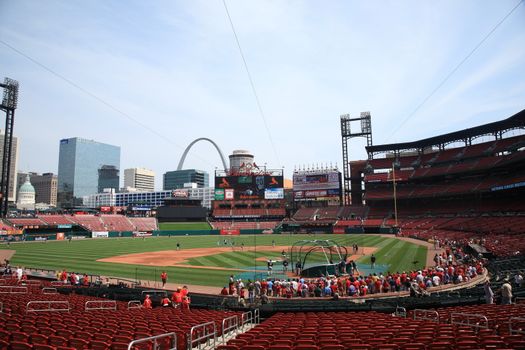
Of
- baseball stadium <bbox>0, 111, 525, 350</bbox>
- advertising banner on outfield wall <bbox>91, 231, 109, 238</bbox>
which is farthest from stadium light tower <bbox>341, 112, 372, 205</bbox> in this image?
advertising banner on outfield wall <bbox>91, 231, 109, 238</bbox>

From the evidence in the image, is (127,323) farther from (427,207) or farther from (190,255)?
(427,207)

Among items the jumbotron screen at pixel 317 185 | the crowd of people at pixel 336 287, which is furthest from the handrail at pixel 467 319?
the jumbotron screen at pixel 317 185

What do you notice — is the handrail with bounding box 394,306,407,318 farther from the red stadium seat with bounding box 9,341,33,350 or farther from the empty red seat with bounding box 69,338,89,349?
the red stadium seat with bounding box 9,341,33,350

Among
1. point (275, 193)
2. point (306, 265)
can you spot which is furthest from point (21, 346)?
point (275, 193)

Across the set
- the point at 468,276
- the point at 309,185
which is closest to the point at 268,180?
the point at 309,185

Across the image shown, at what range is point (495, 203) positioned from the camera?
210ft

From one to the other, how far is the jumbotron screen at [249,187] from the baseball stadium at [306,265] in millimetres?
340

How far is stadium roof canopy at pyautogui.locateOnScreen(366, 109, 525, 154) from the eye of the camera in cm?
6600

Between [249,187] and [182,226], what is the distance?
897 inches

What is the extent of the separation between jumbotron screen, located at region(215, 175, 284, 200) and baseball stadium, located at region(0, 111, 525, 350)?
34 cm

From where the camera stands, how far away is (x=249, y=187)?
10694 centimetres

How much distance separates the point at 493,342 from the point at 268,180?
99981mm

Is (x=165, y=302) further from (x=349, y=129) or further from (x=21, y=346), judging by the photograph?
(x=349, y=129)

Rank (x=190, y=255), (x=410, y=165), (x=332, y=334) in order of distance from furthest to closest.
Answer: (x=410, y=165) → (x=190, y=255) → (x=332, y=334)
